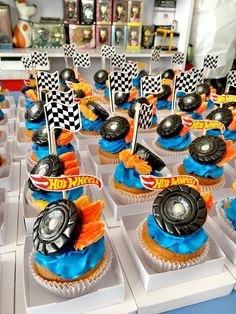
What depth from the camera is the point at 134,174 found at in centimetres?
125

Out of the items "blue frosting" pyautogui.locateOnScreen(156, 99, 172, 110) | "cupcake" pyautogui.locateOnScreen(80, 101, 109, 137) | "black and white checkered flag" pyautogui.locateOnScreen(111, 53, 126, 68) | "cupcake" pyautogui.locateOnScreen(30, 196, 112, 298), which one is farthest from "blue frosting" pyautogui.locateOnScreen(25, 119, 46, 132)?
"black and white checkered flag" pyautogui.locateOnScreen(111, 53, 126, 68)

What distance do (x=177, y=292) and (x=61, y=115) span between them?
752 mm

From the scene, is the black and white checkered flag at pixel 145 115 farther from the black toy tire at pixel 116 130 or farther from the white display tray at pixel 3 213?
the white display tray at pixel 3 213

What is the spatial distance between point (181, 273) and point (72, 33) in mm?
3516

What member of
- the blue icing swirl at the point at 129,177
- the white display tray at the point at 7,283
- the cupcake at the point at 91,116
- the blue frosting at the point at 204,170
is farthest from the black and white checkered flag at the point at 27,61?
the white display tray at the point at 7,283

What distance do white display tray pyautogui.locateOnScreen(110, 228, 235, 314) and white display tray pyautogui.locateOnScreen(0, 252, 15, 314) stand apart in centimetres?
36

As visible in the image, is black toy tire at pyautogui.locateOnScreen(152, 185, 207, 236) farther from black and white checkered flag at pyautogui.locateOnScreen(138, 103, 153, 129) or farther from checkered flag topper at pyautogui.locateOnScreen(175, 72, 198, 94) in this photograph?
checkered flag topper at pyautogui.locateOnScreen(175, 72, 198, 94)

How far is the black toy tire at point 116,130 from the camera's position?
1.45 meters

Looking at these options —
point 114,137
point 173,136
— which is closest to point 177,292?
point 114,137

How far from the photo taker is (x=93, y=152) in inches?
66.4

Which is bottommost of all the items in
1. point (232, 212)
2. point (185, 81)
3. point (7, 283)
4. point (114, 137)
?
point (7, 283)

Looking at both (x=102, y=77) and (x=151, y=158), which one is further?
(x=102, y=77)

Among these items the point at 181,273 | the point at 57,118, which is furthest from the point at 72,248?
the point at 57,118

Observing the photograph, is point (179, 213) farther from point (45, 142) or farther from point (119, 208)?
point (45, 142)
